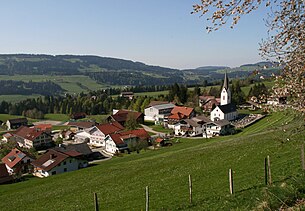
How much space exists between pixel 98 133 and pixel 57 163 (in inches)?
917

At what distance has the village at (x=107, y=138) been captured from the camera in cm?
5097

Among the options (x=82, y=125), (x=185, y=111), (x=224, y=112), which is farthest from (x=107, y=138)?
(x=185, y=111)

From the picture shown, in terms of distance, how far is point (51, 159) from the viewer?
50312mm

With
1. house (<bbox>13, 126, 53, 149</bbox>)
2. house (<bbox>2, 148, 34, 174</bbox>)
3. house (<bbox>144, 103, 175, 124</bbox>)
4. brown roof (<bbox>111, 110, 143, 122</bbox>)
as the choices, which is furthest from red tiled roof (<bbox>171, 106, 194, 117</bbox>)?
house (<bbox>2, 148, 34, 174</bbox>)

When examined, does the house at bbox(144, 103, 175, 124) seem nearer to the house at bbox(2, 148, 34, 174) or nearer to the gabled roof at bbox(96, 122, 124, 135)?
the gabled roof at bbox(96, 122, 124, 135)

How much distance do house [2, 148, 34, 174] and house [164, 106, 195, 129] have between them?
40.6 m

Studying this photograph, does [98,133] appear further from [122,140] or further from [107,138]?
[122,140]

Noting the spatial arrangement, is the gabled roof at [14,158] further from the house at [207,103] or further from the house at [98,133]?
the house at [207,103]

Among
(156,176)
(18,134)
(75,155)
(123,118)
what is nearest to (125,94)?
(123,118)

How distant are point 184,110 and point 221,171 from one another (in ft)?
230

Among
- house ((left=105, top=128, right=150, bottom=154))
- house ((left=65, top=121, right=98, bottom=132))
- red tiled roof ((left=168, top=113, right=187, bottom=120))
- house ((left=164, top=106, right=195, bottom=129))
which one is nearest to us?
house ((left=105, top=128, right=150, bottom=154))

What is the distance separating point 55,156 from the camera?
2042 inches

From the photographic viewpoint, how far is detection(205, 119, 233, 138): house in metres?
65.1

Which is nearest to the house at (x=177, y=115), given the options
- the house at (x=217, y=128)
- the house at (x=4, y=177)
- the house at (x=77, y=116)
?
the house at (x=217, y=128)
